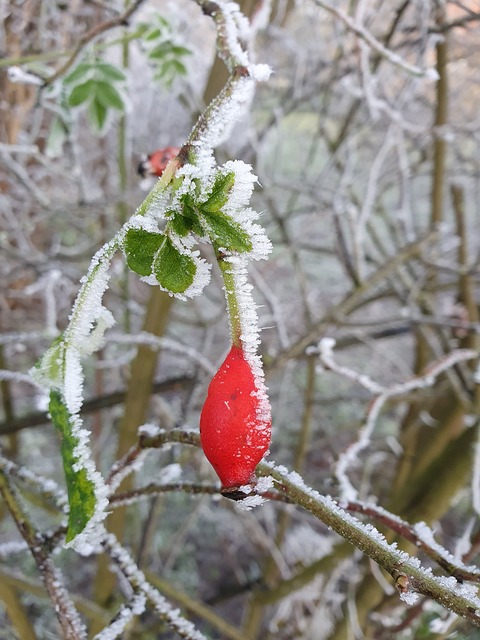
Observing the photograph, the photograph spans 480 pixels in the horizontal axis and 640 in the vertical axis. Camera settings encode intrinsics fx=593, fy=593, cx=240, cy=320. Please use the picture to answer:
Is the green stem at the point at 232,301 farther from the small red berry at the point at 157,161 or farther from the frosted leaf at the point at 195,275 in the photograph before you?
the small red berry at the point at 157,161

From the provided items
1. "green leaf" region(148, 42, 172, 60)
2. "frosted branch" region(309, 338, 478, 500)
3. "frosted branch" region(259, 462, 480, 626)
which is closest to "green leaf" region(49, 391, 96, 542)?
"frosted branch" region(259, 462, 480, 626)

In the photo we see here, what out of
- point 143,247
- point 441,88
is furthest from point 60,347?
point 441,88

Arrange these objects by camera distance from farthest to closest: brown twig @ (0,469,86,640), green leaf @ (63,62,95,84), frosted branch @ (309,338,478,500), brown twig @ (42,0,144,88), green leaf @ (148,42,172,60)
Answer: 1. green leaf @ (148,42,172,60)
2. green leaf @ (63,62,95,84)
3. frosted branch @ (309,338,478,500)
4. brown twig @ (42,0,144,88)
5. brown twig @ (0,469,86,640)

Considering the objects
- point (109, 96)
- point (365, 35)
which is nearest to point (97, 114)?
point (109, 96)

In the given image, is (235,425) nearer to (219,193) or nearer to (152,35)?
(219,193)

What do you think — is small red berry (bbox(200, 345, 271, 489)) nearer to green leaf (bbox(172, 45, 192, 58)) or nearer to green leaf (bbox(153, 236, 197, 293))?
green leaf (bbox(153, 236, 197, 293))

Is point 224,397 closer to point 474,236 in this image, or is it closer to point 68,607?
point 68,607
